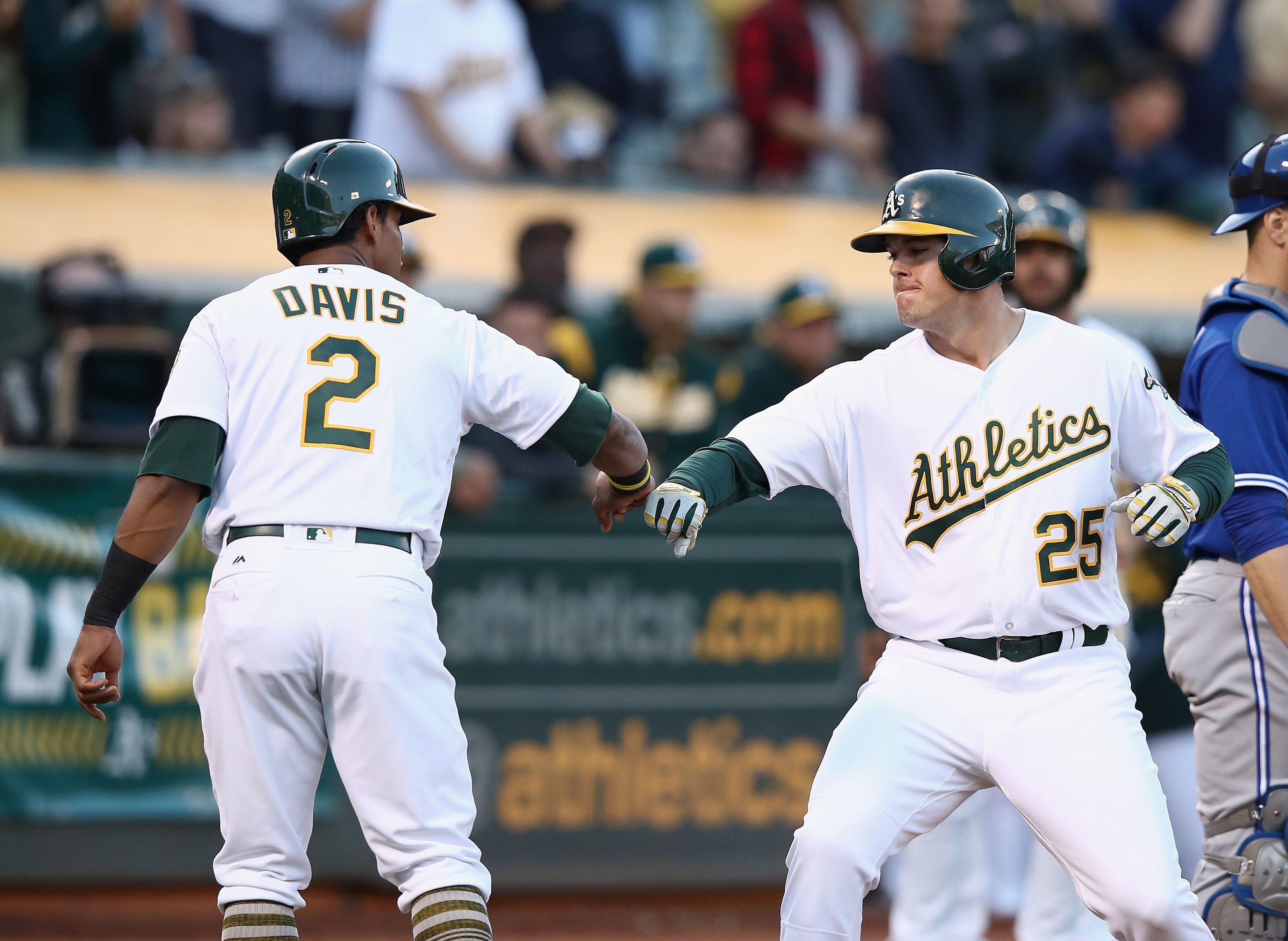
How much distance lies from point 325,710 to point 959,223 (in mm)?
1936

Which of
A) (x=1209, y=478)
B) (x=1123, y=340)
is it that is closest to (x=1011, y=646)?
(x=1209, y=478)

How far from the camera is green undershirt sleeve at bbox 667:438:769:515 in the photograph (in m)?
3.84

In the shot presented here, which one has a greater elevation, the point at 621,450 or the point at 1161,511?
the point at 621,450

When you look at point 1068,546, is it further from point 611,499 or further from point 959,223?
point 611,499

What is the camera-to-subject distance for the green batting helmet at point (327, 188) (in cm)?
411

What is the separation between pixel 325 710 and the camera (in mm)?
3883

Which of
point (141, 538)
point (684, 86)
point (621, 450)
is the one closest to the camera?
point (141, 538)

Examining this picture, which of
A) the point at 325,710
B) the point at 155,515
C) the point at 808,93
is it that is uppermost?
the point at 808,93

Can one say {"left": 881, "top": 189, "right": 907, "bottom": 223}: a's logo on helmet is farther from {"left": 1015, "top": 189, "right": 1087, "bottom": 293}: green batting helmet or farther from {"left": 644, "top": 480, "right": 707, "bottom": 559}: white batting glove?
{"left": 1015, "top": 189, "right": 1087, "bottom": 293}: green batting helmet

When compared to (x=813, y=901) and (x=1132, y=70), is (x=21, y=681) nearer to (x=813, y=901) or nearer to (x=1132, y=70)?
(x=813, y=901)

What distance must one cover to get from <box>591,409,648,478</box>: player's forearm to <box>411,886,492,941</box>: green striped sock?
113 centimetres

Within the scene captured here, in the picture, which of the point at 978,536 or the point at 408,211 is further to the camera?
the point at 408,211

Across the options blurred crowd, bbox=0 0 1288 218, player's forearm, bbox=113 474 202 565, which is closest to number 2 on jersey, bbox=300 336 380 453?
player's forearm, bbox=113 474 202 565

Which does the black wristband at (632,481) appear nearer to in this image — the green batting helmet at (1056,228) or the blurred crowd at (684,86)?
the green batting helmet at (1056,228)
